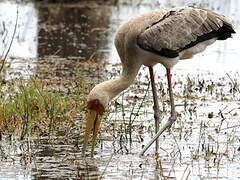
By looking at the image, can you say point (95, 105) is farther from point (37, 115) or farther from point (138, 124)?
point (138, 124)

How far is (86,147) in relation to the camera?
5.79 metres

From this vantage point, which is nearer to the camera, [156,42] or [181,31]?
[156,42]

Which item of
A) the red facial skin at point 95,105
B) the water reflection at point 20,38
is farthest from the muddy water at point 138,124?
the red facial skin at point 95,105

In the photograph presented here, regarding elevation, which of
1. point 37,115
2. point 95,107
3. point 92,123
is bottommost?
point 37,115

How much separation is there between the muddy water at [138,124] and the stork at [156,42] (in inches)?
11.3

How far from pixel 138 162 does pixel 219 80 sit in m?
3.80

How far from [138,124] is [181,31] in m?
1.21

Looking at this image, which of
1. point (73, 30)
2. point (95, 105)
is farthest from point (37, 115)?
point (73, 30)

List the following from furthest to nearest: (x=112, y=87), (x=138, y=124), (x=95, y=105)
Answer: (x=138, y=124) → (x=112, y=87) → (x=95, y=105)

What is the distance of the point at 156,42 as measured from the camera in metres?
5.88

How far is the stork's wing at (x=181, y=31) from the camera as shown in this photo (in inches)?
231

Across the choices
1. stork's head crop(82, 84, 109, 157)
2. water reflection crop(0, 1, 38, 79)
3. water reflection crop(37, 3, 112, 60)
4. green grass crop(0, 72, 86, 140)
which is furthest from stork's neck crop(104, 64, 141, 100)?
water reflection crop(37, 3, 112, 60)

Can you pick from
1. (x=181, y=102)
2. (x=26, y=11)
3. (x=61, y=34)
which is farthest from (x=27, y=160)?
(x=26, y=11)

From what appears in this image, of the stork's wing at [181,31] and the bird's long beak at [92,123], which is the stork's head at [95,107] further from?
the stork's wing at [181,31]
